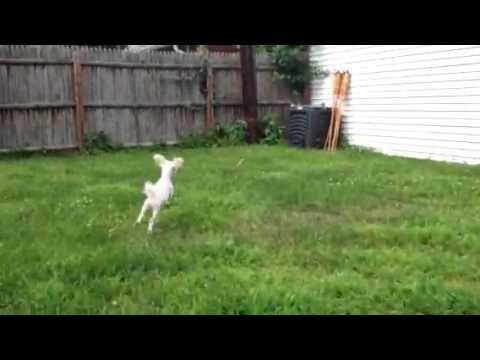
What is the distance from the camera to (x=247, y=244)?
179 inches

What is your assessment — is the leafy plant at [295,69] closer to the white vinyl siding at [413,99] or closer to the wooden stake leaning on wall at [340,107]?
the white vinyl siding at [413,99]

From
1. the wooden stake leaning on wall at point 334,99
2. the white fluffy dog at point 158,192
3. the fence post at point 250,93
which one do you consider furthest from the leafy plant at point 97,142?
the white fluffy dog at point 158,192

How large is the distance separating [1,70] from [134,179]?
5050mm

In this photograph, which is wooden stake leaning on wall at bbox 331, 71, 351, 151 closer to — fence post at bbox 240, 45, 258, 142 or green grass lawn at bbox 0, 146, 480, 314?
fence post at bbox 240, 45, 258, 142

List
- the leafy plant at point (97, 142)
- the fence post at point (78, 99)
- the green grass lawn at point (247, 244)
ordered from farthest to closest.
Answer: the leafy plant at point (97, 142)
the fence post at point (78, 99)
the green grass lawn at point (247, 244)

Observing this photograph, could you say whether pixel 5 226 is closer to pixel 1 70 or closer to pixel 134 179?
pixel 134 179

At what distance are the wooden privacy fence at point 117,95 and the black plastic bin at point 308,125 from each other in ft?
4.84

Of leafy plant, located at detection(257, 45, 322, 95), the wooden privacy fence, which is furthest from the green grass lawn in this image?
leafy plant, located at detection(257, 45, 322, 95)

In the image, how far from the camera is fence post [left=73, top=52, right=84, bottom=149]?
12.0 m

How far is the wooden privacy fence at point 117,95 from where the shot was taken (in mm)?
11555

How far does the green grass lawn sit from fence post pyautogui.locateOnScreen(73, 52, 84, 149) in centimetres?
381
